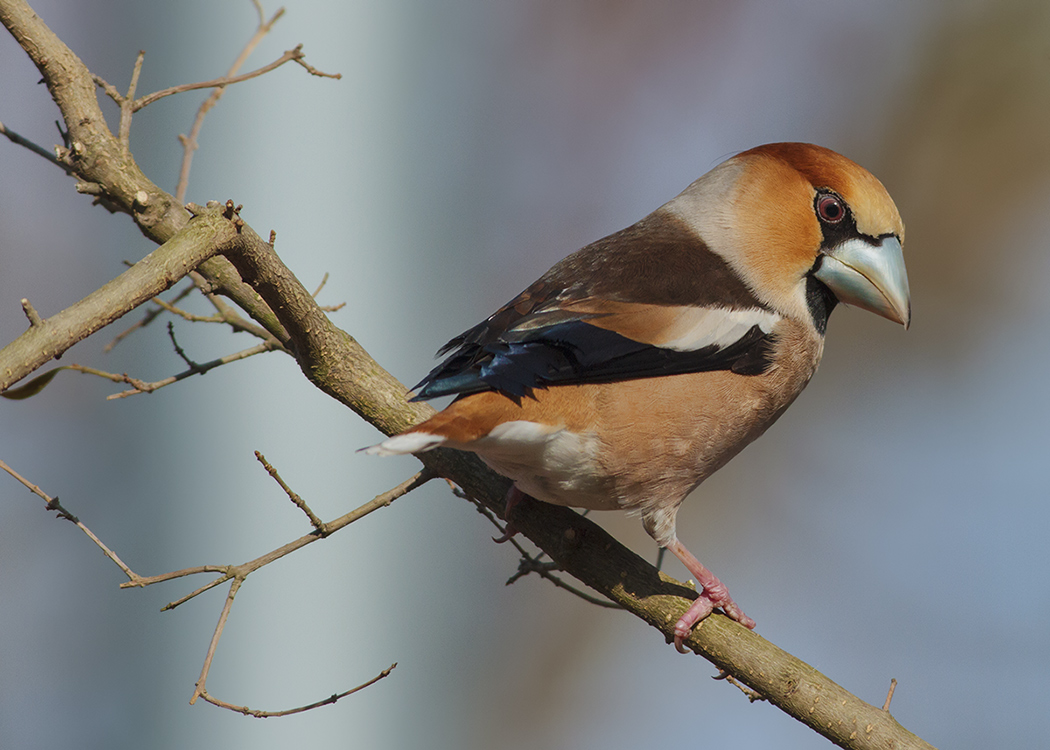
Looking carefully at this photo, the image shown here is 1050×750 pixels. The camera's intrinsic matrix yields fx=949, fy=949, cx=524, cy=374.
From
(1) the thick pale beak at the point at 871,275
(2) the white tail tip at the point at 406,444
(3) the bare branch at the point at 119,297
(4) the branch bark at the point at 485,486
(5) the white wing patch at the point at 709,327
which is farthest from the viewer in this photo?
(1) the thick pale beak at the point at 871,275

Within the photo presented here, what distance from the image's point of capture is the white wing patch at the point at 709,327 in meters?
2.63

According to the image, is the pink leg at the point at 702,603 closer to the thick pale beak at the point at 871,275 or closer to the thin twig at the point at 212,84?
the thick pale beak at the point at 871,275

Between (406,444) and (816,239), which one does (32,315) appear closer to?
(406,444)

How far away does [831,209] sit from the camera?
3.00 metres

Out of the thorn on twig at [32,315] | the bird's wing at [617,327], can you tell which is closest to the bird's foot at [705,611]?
the bird's wing at [617,327]

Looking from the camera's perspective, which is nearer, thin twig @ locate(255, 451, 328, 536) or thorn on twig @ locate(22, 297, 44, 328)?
thorn on twig @ locate(22, 297, 44, 328)

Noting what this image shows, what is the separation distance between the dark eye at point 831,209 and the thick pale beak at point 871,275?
0.28 feet

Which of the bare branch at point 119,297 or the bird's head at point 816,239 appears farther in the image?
the bird's head at point 816,239

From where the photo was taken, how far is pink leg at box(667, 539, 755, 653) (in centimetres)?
254

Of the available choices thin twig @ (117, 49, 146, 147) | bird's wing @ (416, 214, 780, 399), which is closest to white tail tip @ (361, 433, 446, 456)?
bird's wing @ (416, 214, 780, 399)

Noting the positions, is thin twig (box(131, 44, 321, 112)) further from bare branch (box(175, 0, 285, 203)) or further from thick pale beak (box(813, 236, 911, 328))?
thick pale beak (box(813, 236, 911, 328))

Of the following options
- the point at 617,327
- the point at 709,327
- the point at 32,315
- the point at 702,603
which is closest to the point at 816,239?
the point at 709,327

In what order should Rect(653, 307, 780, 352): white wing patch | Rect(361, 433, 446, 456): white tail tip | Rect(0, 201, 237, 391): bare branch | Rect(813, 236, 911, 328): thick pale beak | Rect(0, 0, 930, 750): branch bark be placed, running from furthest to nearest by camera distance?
Rect(813, 236, 911, 328): thick pale beak < Rect(653, 307, 780, 352): white wing patch < Rect(0, 0, 930, 750): branch bark < Rect(361, 433, 446, 456): white tail tip < Rect(0, 201, 237, 391): bare branch

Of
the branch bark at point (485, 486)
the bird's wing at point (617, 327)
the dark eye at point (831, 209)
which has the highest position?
the dark eye at point (831, 209)
